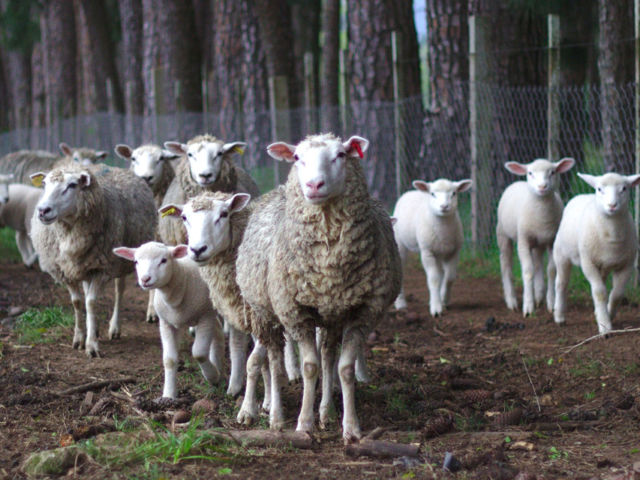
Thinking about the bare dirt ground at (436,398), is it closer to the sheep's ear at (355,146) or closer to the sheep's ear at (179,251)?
the sheep's ear at (179,251)

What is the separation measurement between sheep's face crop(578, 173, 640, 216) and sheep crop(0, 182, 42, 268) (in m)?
7.13

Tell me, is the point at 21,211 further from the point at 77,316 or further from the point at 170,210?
the point at 170,210

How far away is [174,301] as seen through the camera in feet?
19.3

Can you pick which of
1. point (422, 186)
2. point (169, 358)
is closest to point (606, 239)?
point (422, 186)

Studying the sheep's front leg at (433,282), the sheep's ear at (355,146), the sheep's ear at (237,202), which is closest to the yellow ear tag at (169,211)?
the sheep's ear at (237,202)

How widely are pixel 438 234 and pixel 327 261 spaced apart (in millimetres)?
3890

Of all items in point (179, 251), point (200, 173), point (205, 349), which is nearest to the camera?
point (205, 349)

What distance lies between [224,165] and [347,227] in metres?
3.13

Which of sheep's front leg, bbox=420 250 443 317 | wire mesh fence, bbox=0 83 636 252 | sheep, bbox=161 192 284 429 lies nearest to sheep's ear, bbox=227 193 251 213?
sheep, bbox=161 192 284 429

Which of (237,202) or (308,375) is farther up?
(237,202)

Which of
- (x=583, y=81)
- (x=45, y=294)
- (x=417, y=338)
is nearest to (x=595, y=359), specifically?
(x=417, y=338)

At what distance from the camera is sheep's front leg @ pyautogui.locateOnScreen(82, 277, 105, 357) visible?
23.2 feet

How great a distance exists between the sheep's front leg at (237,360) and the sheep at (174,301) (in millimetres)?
157

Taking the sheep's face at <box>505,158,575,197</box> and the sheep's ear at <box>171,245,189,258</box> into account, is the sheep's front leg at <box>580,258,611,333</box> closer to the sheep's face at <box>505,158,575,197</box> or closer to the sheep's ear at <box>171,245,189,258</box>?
the sheep's face at <box>505,158,575,197</box>
